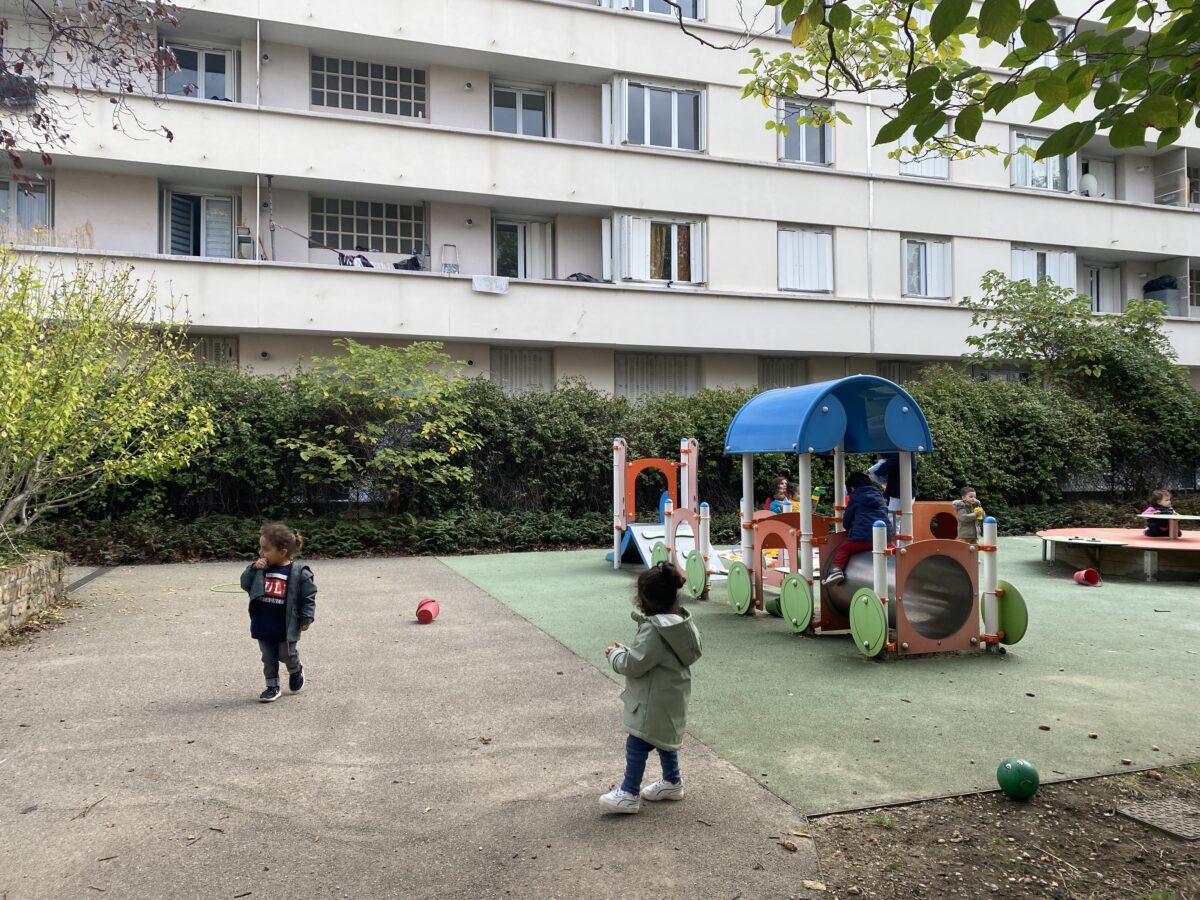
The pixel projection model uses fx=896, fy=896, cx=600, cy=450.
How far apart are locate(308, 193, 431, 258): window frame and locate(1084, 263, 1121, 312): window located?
65.1ft

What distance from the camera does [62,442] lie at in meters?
9.12

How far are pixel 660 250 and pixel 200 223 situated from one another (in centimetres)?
1043

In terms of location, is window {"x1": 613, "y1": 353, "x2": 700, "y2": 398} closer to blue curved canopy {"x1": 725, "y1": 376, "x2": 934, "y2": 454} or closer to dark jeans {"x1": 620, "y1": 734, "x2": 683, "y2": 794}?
blue curved canopy {"x1": 725, "y1": 376, "x2": 934, "y2": 454}

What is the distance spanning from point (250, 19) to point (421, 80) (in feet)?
12.9

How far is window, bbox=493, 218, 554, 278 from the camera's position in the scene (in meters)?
21.8

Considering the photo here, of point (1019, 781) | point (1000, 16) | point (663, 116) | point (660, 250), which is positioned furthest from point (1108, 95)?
point (663, 116)

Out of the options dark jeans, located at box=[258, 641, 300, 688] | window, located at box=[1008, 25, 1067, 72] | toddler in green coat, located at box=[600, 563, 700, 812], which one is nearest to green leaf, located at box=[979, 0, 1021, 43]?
window, located at box=[1008, 25, 1067, 72]

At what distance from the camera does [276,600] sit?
6.21 m

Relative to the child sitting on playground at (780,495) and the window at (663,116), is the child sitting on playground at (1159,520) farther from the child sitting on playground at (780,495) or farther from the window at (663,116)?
the window at (663,116)

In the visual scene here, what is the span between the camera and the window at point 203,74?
19.4 metres

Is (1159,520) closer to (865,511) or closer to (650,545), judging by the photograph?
(865,511)

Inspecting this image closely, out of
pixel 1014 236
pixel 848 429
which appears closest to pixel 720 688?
pixel 848 429

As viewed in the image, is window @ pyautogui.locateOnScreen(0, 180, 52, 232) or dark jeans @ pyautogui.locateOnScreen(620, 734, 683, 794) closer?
dark jeans @ pyautogui.locateOnScreen(620, 734, 683, 794)

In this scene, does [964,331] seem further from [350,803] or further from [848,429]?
[350,803]
